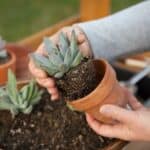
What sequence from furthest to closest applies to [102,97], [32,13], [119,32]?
1. [32,13]
2. [119,32]
3. [102,97]

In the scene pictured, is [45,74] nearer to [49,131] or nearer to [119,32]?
[49,131]

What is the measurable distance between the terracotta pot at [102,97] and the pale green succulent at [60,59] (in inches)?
2.0

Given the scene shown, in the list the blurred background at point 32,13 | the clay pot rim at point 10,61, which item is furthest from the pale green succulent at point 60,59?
the blurred background at point 32,13

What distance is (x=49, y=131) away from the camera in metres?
0.82

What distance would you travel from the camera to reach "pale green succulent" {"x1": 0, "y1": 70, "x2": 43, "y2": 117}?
81 centimetres

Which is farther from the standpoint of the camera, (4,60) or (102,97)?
(4,60)

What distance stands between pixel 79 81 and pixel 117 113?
79 millimetres

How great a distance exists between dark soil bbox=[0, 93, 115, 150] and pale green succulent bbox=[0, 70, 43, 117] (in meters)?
0.02

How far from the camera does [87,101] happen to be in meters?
0.70

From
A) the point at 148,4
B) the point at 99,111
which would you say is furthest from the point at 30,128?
the point at 148,4

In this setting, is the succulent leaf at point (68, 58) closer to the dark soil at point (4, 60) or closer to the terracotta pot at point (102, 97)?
the terracotta pot at point (102, 97)

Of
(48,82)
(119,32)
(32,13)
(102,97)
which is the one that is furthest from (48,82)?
(32,13)

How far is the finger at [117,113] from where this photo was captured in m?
0.72

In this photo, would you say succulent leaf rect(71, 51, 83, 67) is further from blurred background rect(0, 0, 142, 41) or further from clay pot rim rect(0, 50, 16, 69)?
blurred background rect(0, 0, 142, 41)
